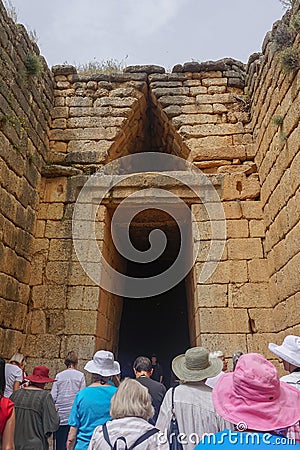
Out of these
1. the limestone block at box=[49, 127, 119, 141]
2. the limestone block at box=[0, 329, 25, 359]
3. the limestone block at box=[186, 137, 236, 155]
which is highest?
the limestone block at box=[49, 127, 119, 141]

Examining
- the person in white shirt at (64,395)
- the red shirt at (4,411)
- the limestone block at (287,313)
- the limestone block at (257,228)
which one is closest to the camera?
the red shirt at (4,411)

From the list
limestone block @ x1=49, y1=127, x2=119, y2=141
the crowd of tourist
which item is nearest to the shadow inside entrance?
limestone block @ x1=49, y1=127, x2=119, y2=141

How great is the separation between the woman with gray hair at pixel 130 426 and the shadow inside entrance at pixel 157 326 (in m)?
8.07

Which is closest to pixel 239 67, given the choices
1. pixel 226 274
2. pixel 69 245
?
pixel 226 274

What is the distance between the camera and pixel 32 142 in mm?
6523

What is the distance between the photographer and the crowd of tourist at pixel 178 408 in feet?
5.38

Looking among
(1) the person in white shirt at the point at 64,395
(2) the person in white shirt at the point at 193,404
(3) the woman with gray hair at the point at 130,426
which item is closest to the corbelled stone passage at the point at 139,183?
(1) the person in white shirt at the point at 64,395

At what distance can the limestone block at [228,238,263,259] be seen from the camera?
625 cm

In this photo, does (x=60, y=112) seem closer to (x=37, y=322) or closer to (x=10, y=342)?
(x=37, y=322)

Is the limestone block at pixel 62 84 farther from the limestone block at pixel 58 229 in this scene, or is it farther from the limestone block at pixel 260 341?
the limestone block at pixel 260 341

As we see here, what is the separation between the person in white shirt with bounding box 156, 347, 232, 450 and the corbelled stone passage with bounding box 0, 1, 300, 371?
2741mm

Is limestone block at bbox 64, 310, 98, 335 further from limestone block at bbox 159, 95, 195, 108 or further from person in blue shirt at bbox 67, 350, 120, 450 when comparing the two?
limestone block at bbox 159, 95, 195, 108

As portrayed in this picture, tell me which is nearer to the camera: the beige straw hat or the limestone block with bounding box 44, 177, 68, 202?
the beige straw hat

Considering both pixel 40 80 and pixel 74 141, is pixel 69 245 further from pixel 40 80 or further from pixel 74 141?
pixel 40 80
